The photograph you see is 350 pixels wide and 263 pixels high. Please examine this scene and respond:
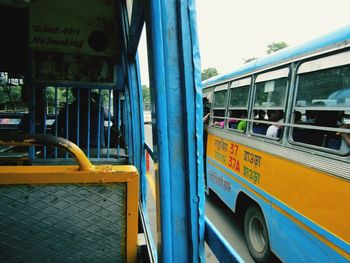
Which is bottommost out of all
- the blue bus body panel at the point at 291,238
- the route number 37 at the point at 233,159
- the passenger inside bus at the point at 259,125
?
the blue bus body panel at the point at 291,238

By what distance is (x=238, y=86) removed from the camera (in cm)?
464

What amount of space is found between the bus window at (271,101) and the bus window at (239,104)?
0.26 metres

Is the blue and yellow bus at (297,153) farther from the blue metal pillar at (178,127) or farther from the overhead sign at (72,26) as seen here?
the overhead sign at (72,26)

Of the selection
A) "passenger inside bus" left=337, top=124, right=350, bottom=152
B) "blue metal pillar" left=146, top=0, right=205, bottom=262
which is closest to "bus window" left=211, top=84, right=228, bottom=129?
"passenger inside bus" left=337, top=124, right=350, bottom=152

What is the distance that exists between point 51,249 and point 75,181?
397 millimetres

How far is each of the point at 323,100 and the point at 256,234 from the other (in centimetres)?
218

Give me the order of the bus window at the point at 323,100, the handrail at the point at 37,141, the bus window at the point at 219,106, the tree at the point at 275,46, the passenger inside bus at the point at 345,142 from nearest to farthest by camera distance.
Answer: the handrail at the point at 37,141 < the passenger inside bus at the point at 345,142 < the bus window at the point at 323,100 < the bus window at the point at 219,106 < the tree at the point at 275,46

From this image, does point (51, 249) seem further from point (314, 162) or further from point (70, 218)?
point (314, 162)

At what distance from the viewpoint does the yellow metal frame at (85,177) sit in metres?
1.42

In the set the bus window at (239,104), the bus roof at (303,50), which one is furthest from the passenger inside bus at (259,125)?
the bus roof at (303,50)

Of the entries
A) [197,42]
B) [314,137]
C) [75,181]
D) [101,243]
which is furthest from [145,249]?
[314,137]

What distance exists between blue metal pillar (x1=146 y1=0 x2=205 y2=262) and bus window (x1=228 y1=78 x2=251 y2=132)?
3154 millimetres

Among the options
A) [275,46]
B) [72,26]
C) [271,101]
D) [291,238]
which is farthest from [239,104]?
[275,46]

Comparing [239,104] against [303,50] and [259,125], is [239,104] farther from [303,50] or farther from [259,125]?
[303,50]
